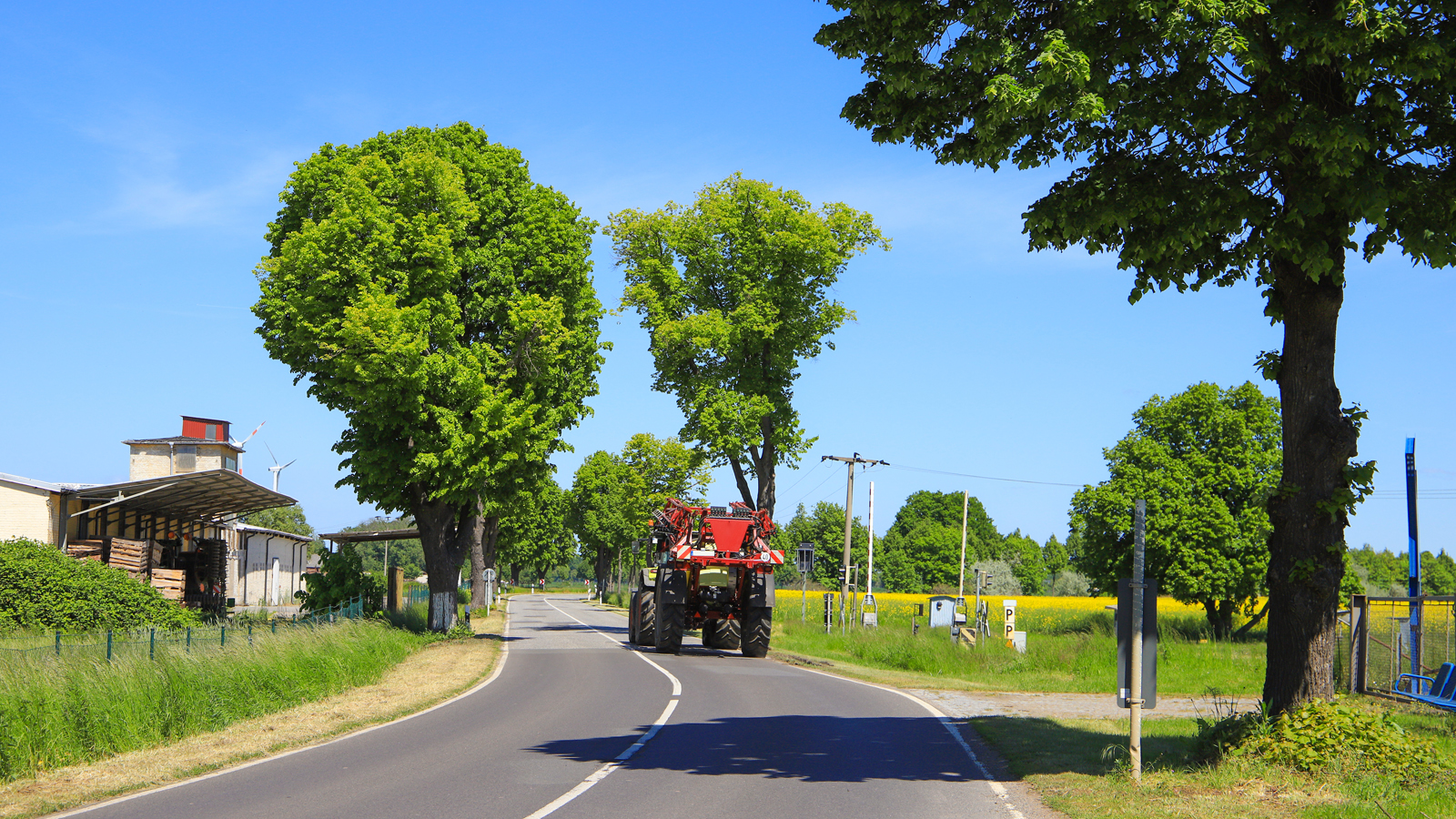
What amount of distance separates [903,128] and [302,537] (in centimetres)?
5830

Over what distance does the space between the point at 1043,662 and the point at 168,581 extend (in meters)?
24.4

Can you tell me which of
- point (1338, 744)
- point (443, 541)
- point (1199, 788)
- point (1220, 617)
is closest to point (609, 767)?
point (1199, 788)

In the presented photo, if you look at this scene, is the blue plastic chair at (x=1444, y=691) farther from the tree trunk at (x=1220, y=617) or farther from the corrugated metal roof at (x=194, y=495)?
the tree trunk at (x=1220, y=617)

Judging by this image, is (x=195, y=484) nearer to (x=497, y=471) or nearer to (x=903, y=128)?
(x=497, y=471)

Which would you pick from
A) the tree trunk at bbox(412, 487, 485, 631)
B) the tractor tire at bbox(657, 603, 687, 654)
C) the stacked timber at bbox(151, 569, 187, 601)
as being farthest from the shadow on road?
the stacked timber at bbox(151, 569, 187, 601)

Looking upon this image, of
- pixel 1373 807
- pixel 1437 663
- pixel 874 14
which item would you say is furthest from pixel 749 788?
pixel 1437 663

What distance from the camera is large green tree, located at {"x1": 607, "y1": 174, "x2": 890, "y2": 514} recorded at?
121 feet

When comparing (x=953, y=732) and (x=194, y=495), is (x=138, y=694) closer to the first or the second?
(x=953, y=732)

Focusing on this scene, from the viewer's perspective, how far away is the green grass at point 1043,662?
72.6 feet

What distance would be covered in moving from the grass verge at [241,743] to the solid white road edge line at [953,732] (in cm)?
798

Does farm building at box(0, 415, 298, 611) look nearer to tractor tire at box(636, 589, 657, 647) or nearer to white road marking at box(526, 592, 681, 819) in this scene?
tractor tire at box(636, 589, 657, 647)

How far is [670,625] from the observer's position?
27266 millimetres

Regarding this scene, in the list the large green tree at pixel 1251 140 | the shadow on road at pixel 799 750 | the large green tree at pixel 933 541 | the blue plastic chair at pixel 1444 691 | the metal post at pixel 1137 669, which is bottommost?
the large green tree at pixel 933 541

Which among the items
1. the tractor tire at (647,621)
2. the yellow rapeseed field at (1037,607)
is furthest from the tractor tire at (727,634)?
the yellow rapeseed field at (1037,607)
